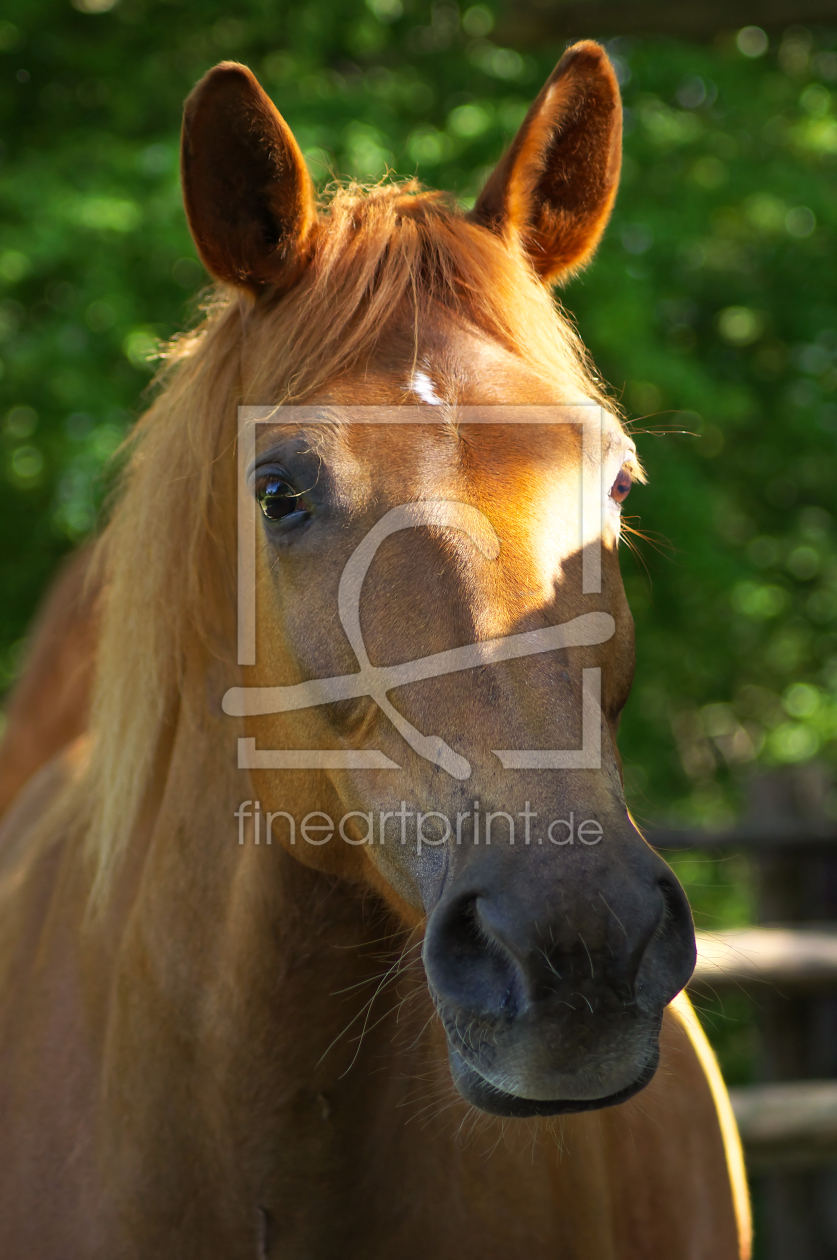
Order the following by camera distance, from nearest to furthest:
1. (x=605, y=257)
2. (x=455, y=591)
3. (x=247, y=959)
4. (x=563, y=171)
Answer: (x=455, y=591) < (x=247, y=959) < (x=563, y=171) < (x=605, y=257)

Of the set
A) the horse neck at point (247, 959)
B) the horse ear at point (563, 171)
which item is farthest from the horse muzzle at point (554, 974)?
the horse ear at point (563, 171)

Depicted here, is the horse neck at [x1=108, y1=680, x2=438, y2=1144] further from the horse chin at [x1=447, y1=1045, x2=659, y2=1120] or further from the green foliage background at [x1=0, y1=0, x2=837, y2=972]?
the green foliage background at [x1=0, y1=0, x2=837, y2=972]

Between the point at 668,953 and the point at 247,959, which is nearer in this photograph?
the point at 668,953

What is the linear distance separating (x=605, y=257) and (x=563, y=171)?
281cm

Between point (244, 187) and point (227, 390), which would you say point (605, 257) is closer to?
point (244, 187)

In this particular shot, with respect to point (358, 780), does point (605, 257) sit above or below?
above

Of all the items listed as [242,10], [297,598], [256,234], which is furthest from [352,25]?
[297,598]

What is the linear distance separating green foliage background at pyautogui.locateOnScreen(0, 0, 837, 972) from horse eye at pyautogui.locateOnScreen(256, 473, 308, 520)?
250 centimetres

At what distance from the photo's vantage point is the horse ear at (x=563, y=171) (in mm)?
2010

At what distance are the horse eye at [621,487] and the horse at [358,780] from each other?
0.01m

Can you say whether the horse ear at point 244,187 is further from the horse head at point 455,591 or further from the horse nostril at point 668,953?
the horse nostril at point 668,953

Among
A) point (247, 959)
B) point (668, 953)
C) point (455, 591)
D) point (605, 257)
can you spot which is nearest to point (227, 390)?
point (455, 591)

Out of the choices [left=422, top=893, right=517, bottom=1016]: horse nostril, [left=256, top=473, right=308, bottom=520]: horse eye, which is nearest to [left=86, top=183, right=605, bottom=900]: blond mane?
[left=256, top=473, right=308, bottom=520]: horse eye

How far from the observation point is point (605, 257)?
4762mm
